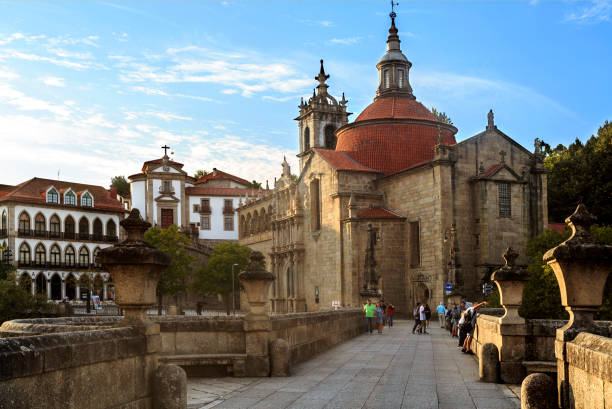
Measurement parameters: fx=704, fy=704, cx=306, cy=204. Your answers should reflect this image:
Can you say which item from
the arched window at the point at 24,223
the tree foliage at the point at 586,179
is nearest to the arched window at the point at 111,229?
the arched window at the point at 24,223

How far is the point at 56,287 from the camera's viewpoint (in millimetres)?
72125

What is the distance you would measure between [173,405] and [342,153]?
48.4 m

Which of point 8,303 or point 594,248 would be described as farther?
point 8,303

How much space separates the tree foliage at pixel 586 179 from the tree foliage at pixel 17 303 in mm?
38036

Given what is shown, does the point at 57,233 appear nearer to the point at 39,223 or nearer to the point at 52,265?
the point at 39,223

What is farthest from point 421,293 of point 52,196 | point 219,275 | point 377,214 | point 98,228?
point 52,196

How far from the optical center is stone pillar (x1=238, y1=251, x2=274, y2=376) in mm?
14023

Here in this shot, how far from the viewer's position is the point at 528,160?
48.5 m

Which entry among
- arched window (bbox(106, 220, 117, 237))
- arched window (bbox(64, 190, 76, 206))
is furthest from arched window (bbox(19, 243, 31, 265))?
arched window (bbox(106, 220, 117, 237))

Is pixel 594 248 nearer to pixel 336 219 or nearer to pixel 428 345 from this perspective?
pixel 428 345

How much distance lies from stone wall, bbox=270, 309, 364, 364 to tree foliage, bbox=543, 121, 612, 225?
1265 inches

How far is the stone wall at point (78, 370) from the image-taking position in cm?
553

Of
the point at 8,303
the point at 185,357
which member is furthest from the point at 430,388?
the point at 8,303

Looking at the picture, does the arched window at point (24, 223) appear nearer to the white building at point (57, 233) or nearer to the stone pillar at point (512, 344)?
the white building at point (57, 233)
